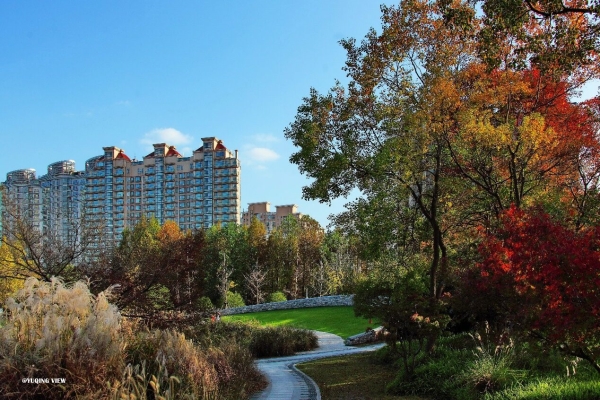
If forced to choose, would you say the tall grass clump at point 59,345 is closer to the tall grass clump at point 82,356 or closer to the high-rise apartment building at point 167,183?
the tall grass clump at point 82,356

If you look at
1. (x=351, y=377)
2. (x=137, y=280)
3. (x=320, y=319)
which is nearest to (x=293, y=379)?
(x=351, y=377)

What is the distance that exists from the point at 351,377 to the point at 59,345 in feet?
21.8

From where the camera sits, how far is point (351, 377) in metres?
10.4

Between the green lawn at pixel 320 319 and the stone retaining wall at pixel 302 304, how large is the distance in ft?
2.67

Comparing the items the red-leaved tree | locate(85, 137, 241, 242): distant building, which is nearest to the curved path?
the red-leaved tree

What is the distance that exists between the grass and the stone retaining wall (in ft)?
49.2

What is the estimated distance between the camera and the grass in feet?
27.8

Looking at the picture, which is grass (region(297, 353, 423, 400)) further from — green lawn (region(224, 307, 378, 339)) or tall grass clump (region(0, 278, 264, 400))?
green lawn (region(224, 307, 378, 339))

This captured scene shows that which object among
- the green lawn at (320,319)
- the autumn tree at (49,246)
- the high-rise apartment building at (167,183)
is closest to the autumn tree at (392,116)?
the autumn tree at (49,246)

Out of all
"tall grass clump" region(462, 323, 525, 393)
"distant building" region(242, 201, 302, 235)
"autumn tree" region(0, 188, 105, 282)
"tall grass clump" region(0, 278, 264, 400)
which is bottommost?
"tall grass clump" region(462, 323, 525, 393)

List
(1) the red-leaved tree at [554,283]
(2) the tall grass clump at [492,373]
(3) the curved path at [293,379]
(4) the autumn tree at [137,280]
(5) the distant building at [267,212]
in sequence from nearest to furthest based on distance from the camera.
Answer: (1) the red-leaved tree at [554,283], (2) the tall grass clump at [492,373], (3) the curved path at [293,379], (4) the autumn tree at [137,280], (5) the distant building at [267,212]

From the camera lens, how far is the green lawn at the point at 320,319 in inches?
869

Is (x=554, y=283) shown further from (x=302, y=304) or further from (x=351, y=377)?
(x=302, y=304)

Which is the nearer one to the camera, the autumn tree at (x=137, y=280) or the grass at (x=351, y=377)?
the grass at (x=351, y=377)
